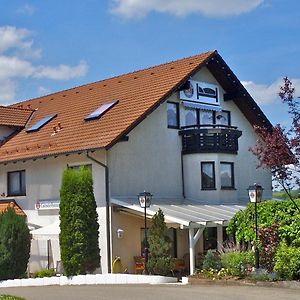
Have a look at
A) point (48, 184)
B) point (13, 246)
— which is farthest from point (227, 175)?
point (13, 246)

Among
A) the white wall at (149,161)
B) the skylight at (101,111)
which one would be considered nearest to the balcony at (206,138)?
the white wall at (149,161)

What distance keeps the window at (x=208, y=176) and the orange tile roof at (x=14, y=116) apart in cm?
992

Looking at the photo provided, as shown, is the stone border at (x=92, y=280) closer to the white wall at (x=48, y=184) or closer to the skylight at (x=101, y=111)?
the white wall at (x=48, y=184)

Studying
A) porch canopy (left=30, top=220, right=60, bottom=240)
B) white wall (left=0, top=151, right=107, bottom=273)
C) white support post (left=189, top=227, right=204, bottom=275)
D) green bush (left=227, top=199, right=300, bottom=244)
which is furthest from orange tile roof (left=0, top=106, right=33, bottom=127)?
green bush (left=227, top=199, right=300, bottom=244)

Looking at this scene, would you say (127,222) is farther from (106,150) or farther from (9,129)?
(9,129)

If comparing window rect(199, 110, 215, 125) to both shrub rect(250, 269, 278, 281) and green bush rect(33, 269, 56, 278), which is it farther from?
shrub rect(250, 269, 278, 281)

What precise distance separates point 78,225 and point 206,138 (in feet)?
25.8

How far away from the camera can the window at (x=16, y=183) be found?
30.2 m

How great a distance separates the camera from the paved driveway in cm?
1719

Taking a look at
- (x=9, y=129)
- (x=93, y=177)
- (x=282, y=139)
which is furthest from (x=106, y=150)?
(x=282, y=139)

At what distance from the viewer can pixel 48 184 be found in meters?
28.8

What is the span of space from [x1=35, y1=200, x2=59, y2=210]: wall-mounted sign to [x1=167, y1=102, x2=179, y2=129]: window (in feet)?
19.6

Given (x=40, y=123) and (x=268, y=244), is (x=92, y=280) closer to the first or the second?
(x=268, y=244)

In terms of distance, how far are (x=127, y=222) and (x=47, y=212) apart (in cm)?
423
